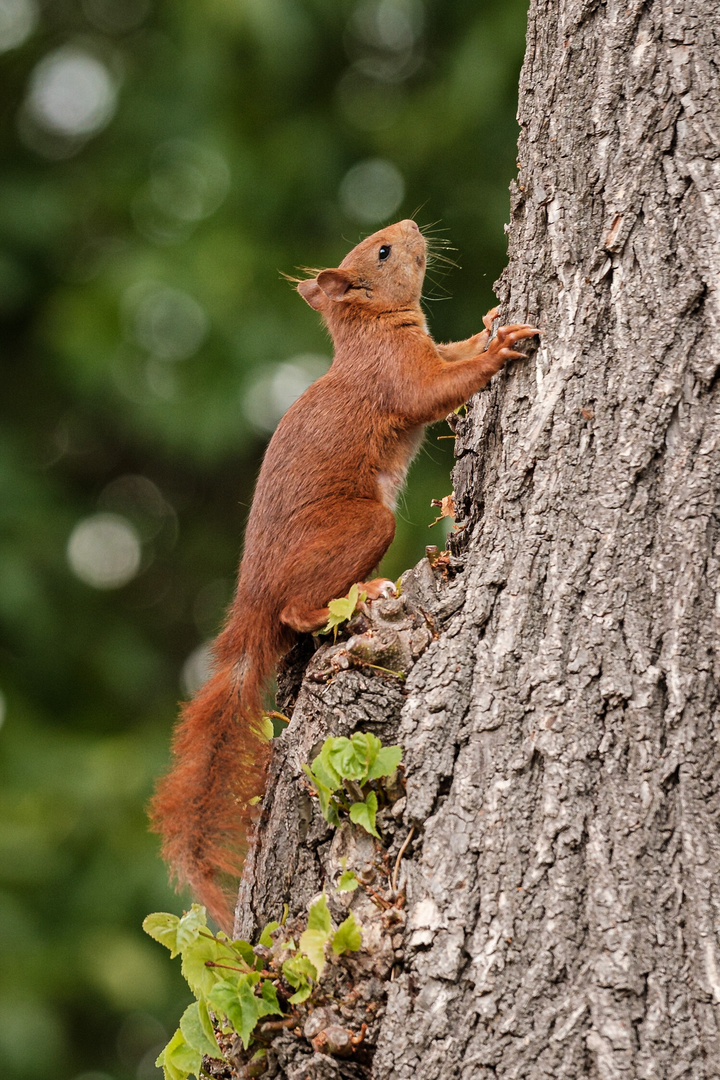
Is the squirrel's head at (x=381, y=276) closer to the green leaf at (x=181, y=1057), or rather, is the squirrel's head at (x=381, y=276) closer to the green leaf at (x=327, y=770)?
the green leaf at (x=327, y=770)

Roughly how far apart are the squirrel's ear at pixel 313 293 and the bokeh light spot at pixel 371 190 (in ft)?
9.35

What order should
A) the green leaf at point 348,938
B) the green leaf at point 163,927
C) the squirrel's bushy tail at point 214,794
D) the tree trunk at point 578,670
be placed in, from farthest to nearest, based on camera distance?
the squirrel's bushy tail at point 214,794
the green leaf at point 163,927
the green leaf at point 348,938
the tree trunk at point 578,670

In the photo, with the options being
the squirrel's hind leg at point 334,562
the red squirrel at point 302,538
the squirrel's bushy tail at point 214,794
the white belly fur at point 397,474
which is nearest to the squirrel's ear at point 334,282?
the red squirrel at point 302,538

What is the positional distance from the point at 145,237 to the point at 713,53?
470cm

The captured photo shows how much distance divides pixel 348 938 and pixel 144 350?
4.28m

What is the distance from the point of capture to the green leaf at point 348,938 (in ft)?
5.49

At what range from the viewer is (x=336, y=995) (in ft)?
5.60

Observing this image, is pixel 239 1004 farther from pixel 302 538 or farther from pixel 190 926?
pixel 302 538

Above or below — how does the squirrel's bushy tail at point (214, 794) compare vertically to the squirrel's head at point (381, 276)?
below

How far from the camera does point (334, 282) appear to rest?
2967 mm

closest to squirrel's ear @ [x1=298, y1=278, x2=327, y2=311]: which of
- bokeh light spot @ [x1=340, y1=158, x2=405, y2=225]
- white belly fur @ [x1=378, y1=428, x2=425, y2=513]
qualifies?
white belly fur @ [x1=378, y1=428, x2=425, y2=513]

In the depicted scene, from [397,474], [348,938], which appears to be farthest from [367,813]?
[397,474]

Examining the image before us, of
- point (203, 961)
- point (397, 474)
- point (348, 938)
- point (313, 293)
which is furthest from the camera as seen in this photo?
point (313, 293)

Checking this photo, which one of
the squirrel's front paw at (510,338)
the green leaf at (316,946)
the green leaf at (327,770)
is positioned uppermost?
the squirrel's front paw at (510,338)
